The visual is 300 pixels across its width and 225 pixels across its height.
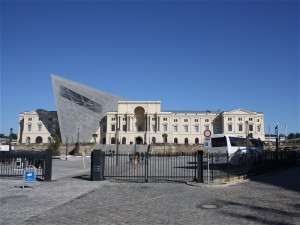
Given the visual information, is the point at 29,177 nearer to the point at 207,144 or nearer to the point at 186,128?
the point at 207,144

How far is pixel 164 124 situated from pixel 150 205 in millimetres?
101859

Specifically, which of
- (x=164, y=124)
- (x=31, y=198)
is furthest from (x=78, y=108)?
(x=31, y=198)

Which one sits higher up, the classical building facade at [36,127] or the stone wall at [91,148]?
the classical building facade at [36,127]

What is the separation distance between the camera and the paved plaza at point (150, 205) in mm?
8812

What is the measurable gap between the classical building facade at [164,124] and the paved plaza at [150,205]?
9378cm

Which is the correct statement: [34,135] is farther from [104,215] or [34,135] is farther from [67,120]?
[104,215]

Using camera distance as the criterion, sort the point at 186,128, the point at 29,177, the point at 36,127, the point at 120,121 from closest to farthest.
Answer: the point at 29,177 → the point at 120,121 → the point at 186,128 → the point at 36,127

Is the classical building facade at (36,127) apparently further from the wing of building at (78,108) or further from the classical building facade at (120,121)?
the wing of building at (78,108)

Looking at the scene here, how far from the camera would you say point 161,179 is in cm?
1867

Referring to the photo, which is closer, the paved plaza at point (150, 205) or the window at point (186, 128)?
the paved plaza at point (150, 205)

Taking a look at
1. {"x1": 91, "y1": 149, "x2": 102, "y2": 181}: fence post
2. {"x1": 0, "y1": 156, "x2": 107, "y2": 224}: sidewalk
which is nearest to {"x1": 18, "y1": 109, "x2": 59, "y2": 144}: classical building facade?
{"x1": 91, "y1": 149, "x2": 102, "y2": 181}: fence post

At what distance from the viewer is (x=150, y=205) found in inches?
426

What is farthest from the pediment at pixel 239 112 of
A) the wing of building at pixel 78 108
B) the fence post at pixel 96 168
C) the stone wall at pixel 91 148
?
the fence post at pixel 96 168

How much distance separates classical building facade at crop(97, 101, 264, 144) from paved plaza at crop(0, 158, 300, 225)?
9378cm
